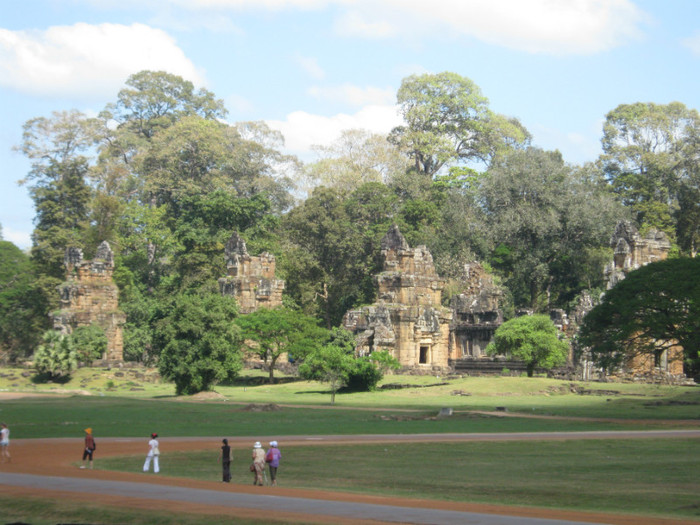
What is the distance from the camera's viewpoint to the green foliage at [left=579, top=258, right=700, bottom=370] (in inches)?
1307

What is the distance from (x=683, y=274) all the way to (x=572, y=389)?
10.1m

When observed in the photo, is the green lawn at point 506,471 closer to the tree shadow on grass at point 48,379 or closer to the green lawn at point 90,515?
the green lawn at point 90,515

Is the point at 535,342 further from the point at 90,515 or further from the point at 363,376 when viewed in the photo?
the point at 90,515

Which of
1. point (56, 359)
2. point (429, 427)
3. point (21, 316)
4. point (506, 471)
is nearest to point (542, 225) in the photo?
point (56, 359)

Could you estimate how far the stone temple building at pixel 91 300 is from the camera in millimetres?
57906

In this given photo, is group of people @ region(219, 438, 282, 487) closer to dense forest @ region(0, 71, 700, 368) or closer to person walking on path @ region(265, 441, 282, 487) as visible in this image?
person walking on path @ region(265, 441, 282, 487)

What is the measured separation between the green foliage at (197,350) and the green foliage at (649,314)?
16750 millimetres

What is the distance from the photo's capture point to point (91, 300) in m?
58.6

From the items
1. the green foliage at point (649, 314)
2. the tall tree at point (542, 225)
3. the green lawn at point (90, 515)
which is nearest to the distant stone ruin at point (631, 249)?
the tall tree at point (542, 225)

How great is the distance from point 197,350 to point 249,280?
57.8ft

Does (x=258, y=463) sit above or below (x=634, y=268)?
below

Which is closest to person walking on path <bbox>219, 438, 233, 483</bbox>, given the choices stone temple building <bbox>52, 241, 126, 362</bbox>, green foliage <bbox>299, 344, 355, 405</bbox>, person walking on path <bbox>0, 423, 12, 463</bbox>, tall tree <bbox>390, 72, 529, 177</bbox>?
person walking on path <bbox>0, 423, 12, 463</bbox>

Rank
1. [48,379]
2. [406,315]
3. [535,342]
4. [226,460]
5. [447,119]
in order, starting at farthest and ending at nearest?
[447,119] → [406,315] → [48,379] → [535,342] → [226,460]

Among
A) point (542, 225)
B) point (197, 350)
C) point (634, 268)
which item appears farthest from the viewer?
point (542, 225)
